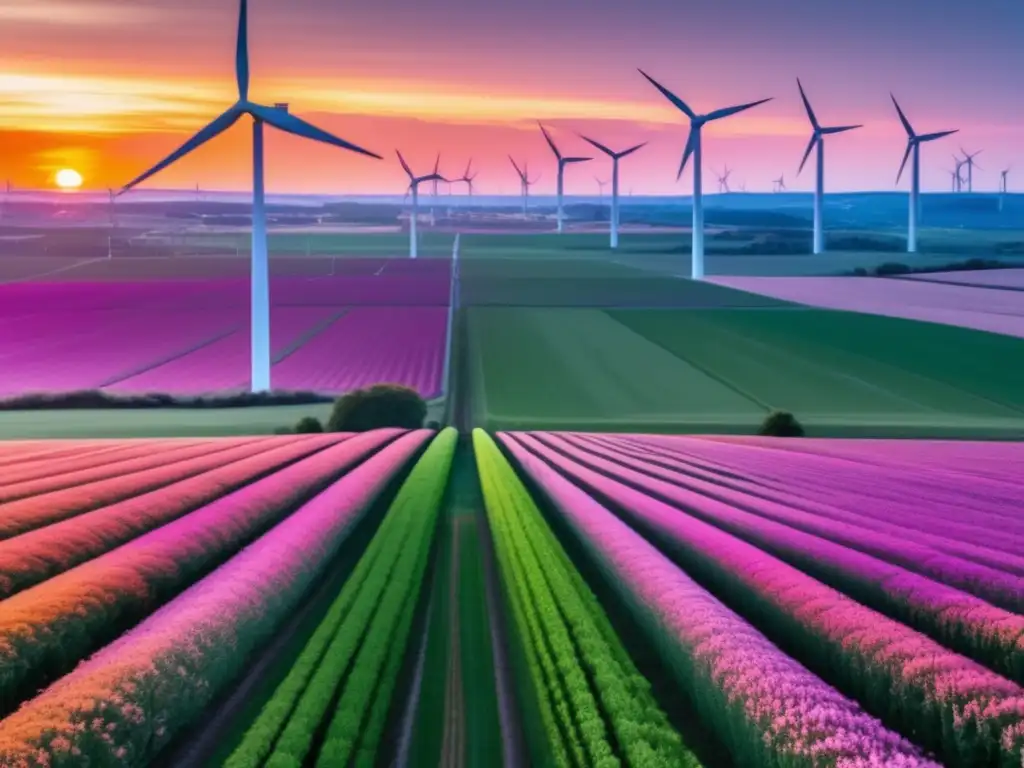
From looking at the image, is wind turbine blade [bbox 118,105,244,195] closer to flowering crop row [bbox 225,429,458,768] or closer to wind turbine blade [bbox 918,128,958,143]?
flowering crop row [bbox 225,429,458,768]

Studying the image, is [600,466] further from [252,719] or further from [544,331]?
[544,331]

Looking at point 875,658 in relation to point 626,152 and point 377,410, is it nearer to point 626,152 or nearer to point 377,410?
point 377,410

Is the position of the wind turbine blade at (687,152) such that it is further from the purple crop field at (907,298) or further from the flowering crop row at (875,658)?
the flowering crop row at (875,658)

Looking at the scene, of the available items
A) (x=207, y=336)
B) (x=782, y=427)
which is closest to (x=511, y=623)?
(x=782, y=427)

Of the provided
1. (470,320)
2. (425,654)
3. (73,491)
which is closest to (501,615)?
(425,654)

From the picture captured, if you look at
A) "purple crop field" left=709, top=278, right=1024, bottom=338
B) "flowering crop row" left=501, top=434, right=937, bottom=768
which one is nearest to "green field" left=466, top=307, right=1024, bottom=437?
"purple crop field" left=709, top=278, right=1024, bottom=338

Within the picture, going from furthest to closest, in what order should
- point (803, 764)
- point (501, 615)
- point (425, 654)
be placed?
point (501, 615)
point (425, 654)
point (803, 764)
